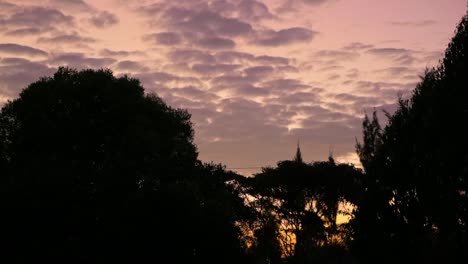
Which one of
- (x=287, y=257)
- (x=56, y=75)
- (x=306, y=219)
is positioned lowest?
(x=287, y=257)

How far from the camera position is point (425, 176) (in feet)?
137

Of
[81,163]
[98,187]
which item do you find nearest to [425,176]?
[98,187]

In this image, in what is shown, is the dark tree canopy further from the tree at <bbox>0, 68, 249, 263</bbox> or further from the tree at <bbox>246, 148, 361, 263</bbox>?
the tree at <bbox>246, 148, 361, 263</bbox>

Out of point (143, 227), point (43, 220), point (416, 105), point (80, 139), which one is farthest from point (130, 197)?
point (416, 105)

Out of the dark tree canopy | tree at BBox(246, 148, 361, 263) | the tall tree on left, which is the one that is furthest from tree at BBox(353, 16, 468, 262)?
tree at BBox(246, 148, 361, 263)

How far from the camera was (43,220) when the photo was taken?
41.8 meters

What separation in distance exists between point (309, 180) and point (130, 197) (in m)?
43.6

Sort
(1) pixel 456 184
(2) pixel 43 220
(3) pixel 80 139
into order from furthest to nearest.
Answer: (3) pixel 80 139, (2) pixel 43 220, (1) pixel 456 184

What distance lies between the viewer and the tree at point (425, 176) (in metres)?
37.2

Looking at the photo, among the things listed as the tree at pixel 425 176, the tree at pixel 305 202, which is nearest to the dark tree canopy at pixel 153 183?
the tree at pixel 425 176

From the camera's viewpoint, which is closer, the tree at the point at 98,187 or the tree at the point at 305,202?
the tree at the point at 98,187

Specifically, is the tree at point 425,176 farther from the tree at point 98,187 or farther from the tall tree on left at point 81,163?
the tall tree on left at point 81,163

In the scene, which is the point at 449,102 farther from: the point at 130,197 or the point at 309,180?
the point at 309,180

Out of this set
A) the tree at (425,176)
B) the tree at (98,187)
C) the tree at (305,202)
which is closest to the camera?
the tree at (425,176)
